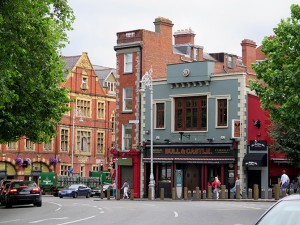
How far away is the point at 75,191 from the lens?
2438 inches

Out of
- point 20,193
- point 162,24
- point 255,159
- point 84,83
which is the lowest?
point 20,193

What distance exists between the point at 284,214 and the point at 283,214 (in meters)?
0.01

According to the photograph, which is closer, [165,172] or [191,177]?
[191,177]

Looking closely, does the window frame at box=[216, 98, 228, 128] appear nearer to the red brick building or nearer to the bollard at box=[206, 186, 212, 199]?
the bollard at box=[206, 186, 212, 199]

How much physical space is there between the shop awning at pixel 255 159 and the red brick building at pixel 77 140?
112 feet

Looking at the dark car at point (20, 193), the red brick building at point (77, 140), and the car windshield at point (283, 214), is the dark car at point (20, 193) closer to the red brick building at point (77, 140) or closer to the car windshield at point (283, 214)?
the car windshield at point (283, 214)

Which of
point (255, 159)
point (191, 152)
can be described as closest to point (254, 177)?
point (255, 159)

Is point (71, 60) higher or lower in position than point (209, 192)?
higher

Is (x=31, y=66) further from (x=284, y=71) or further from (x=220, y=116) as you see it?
(x=220, y=116)

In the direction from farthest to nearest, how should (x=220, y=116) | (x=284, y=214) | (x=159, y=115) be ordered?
(x=159, y=115)
(x=220, y=116)
(x=284, y=214)

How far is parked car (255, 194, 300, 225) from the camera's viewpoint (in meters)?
8.34

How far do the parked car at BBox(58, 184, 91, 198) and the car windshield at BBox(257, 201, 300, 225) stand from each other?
178 feet

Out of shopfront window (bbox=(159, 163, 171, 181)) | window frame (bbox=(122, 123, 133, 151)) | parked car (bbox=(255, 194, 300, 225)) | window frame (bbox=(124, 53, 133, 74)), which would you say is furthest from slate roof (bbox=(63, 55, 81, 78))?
parked car (bbox=(255, 194, 300, 225))

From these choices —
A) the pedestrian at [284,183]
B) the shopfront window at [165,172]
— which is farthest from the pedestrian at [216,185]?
the shopfront window at [165,172]
